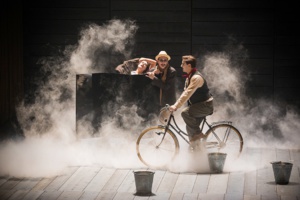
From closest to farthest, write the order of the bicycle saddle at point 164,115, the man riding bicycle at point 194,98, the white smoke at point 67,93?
the man riding bicycle at point 194,98, the bicycle saddle at point 164,115, the white smoke at point 67,93

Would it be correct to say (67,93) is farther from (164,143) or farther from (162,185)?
(162,185)

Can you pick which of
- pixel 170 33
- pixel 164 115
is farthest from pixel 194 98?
pixel 170 33

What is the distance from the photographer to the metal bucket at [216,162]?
11.0 meters

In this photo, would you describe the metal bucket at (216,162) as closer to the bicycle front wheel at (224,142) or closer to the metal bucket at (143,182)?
the bicycle front wheel at (224,142)

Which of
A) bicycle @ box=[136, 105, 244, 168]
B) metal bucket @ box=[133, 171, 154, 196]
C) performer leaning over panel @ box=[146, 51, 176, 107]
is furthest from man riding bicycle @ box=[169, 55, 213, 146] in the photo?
metal bucket @ box=[133, 171, 154, 196]

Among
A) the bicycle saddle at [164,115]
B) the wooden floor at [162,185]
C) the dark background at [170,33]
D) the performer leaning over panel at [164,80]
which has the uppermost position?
the dark background at [170,33]

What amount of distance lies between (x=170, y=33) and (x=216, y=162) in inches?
206

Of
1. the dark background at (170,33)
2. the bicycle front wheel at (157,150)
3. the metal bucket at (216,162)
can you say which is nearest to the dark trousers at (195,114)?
the bicycle front wheel at (157,150)

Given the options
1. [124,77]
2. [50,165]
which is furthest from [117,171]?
[124,77]

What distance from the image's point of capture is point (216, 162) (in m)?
11.0

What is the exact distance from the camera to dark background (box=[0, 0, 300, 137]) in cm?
1529

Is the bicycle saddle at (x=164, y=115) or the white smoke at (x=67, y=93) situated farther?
the white smoke at (x=67, y=93)

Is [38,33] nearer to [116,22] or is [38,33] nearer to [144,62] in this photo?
[116,22]

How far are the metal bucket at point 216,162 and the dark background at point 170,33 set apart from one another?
4.64m
